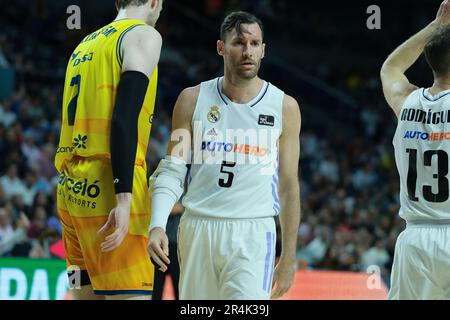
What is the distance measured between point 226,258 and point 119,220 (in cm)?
76

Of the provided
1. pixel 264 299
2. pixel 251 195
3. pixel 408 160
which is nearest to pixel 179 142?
pixel 251 195

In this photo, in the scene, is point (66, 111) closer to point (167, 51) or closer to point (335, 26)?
point (167, 51)

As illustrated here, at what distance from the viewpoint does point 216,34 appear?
22.0 metres

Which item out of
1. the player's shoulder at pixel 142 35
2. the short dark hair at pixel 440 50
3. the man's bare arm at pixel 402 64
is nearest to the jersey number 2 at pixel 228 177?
the player's shoulder at pixel 142 35

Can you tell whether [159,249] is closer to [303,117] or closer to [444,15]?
[444,15]

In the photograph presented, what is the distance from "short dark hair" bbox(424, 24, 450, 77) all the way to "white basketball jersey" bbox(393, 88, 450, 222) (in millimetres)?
153

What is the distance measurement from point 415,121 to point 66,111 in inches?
85.6

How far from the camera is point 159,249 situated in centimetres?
436

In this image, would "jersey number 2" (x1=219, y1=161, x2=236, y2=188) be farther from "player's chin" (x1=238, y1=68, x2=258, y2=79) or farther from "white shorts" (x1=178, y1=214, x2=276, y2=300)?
"player's chin" (x1=238, y1=68, x2=258, y2=79)

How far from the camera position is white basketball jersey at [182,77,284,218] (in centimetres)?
481

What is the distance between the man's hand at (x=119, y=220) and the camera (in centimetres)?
424

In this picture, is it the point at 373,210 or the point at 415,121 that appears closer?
the point at 415,121

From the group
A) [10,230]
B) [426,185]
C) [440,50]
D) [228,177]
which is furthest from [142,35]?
[10,230]

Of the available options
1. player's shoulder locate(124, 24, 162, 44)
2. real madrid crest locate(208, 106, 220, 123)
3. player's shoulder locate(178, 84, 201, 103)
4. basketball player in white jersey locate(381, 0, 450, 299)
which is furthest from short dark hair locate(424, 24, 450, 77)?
player's shoulder locate(124, 24, 162, 44)
